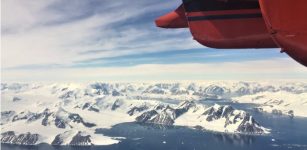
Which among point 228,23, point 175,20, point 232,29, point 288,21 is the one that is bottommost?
point 288,21

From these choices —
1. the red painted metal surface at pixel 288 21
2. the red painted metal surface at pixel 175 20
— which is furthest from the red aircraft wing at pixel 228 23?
the red painted metal surface at pixel 288 21

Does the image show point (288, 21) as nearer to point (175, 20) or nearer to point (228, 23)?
point (228, 23)

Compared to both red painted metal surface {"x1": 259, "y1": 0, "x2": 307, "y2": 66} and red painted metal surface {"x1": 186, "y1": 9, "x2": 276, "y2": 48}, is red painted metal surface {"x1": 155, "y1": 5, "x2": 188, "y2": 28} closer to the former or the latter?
red painted metal surface {"x1": 186, "y1": 9, "x2": 276, "y2": 48}

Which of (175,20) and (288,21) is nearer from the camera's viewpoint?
(288,21)

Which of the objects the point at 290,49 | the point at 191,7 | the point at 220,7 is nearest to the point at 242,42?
the point at 220,7

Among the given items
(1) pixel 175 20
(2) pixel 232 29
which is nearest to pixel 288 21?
(2) pixel 232 29

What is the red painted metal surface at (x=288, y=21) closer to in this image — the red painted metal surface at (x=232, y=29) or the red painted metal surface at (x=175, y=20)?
the red painted metal surface at (x=232, y=29)

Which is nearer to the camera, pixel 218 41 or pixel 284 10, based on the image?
pixel 284 10

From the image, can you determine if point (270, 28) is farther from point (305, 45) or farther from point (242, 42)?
point (242, 42)
